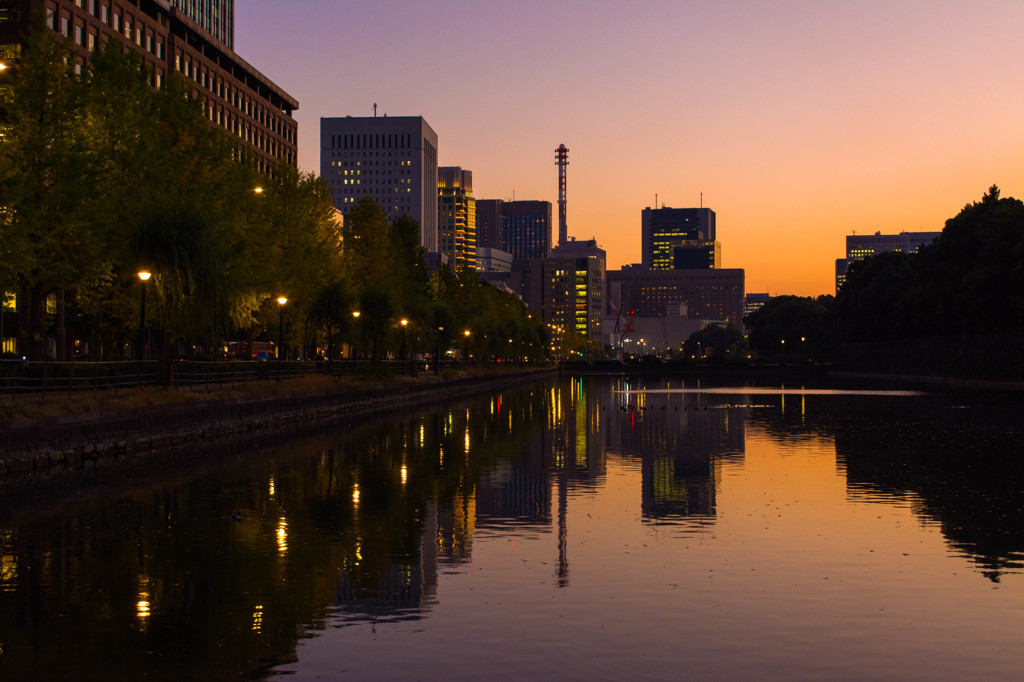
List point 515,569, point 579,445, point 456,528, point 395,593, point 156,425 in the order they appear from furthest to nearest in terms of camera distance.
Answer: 1. point 579,445
2. point 156,425
3. point 456,528
4. point 515,569
5. point 395,593

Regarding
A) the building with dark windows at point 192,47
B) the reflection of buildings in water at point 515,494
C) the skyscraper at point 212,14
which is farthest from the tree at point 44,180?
the skyscraper at point 212,14

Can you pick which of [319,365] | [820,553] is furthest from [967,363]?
[820,553]

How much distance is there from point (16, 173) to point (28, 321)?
9.75 meters

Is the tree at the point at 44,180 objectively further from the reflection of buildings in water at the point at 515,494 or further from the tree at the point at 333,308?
the tree at the point at 333,308

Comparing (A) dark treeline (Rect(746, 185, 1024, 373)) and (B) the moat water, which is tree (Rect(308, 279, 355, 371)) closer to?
(B) the moat water

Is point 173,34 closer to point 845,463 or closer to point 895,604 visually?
point 845,463

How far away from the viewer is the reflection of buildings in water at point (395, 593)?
13.8 meters

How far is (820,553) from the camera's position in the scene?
18094 mm

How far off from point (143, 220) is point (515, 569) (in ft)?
108

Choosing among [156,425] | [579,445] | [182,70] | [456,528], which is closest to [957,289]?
[182,70]

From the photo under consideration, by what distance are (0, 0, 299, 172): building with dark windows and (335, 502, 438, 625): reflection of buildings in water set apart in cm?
5960

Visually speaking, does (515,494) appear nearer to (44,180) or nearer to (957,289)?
(44,180)

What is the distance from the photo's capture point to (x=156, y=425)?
3759 cm

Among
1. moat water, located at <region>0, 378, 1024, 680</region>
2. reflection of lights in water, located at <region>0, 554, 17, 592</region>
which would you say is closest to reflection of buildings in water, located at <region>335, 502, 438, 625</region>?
moat water, located at <region>0, 378, 1024, 680</region>
